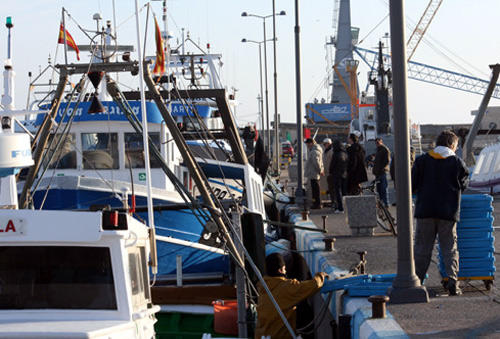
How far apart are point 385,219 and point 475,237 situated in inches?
248

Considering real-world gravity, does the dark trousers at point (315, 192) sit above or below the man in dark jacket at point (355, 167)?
below

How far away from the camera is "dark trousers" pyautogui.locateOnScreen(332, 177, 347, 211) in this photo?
17.4 m

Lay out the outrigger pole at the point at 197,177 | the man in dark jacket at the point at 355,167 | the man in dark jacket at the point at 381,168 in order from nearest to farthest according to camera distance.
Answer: the outrigger pole at the point at 197,177, the man in dark jacket at the point at 381,168, the man in dark jacket at the point at 355,167

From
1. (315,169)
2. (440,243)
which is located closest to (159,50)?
(440,243)

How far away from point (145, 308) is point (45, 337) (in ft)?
4.42

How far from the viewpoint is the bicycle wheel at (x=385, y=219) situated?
14.3 metres

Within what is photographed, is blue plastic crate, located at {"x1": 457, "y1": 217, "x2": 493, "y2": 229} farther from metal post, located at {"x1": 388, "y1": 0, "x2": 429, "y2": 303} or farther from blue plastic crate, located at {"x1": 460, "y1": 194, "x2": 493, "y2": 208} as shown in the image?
metal post, located at {"x1": 388, "y1": 0, "x2": 429, "y2": 303}

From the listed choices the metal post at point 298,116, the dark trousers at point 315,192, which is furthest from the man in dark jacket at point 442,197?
the metal post at point 298,116

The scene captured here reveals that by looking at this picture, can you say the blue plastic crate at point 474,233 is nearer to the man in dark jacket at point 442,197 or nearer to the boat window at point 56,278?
the man in dark jacket at point 442,197

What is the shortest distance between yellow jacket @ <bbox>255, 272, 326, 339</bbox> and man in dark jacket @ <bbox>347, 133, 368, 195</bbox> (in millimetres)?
8780

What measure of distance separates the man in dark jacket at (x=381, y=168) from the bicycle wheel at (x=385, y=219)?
6.50 feet

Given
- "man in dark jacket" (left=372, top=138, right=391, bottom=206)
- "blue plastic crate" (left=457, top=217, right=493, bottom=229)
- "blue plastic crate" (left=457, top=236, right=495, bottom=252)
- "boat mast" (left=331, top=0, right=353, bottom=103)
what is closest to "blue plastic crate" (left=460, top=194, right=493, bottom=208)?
"blue plastic crate" (left=457, top=217, right=493, bottom=229)

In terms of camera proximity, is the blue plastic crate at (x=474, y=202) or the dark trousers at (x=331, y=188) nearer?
the blue plastic crate at (x=474, y=202)

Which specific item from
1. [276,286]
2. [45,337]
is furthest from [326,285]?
[45,337]
